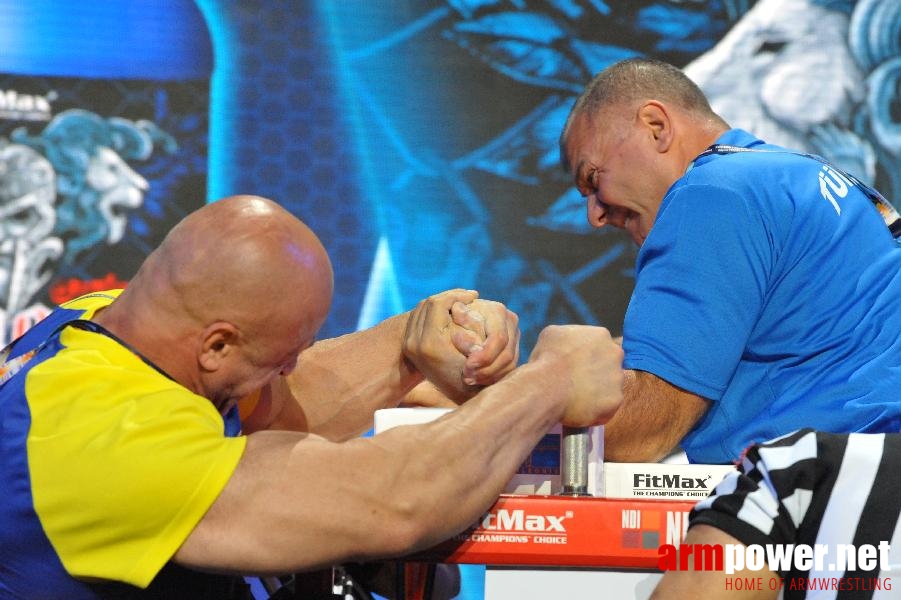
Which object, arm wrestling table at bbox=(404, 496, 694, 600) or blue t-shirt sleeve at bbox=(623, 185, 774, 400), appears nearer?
arm wrestling table at bbox=(404, 496, 694, 600)

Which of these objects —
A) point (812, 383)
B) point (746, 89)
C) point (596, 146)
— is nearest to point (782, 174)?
point (812, 383)

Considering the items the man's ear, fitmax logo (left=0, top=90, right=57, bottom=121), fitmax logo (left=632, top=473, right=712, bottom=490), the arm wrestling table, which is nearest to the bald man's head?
the man's ear

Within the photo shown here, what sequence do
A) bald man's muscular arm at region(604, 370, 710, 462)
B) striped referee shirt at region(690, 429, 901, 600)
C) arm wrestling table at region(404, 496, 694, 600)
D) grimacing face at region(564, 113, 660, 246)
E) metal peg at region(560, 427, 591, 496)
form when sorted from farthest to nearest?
grimacing face at region(564, 113, 660, 246)
bald man's muscular arm at region(604, 370, 710, 462)
metal peg at region(560, 427, 591, 496)
arm wrestling table at region(404, 496, 694, 600)
striped referee shirt at region(690, 429, 901, 600)

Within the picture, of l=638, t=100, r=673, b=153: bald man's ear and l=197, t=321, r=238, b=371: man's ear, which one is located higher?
l=638, t=100, r=673, b=153: bald man's ear

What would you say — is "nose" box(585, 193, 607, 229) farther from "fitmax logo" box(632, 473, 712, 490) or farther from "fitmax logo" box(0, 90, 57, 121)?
"fitmax logo" box(0, 90, 57, 121)

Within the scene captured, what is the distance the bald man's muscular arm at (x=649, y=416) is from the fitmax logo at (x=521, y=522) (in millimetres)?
363

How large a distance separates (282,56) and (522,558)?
2192mm

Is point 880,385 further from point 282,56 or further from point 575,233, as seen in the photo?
point 282,56

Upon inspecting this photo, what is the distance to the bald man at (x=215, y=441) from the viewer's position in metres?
1.12

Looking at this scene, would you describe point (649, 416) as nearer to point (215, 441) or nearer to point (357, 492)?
point (357, 492)

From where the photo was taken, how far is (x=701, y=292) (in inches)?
64.0

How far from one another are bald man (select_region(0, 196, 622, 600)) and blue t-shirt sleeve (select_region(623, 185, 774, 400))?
6.3 inches

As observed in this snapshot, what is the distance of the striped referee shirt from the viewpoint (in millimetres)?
1064

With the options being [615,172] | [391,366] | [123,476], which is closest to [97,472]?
[123,476]
